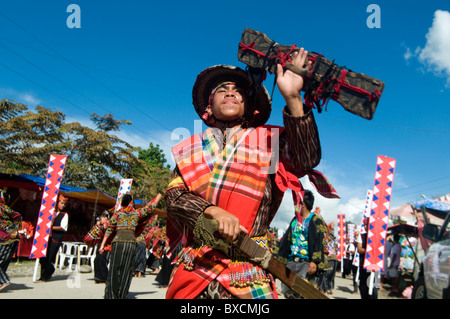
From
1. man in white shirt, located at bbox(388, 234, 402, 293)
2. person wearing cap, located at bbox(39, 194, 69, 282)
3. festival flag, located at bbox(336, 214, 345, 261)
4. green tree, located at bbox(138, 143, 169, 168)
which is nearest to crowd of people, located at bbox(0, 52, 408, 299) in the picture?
person wearing cap, located at bbox(39, 194, 69, 282)

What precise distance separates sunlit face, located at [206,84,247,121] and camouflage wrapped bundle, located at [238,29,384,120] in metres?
0.31

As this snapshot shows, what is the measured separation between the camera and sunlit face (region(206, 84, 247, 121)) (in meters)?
2.01

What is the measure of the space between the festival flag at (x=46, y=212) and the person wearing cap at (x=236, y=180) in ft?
24.8

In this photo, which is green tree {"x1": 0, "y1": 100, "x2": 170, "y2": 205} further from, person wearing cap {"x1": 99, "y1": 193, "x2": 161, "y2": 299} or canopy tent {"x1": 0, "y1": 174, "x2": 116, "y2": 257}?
person wearing cap {"x1": 99, "y1": 193, "x2": 161, "y2": 299}

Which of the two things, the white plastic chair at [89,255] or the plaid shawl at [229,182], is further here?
the white plastic chair at [89,255]

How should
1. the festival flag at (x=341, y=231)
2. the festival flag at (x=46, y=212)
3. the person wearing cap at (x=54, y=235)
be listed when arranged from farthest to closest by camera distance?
1. the festival flag at (x=341, y=231)
2. the person wearing cap at (x=54, y=235)
3. the festival flag at (x=46, y=212)

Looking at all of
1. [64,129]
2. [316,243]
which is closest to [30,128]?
[64,129]

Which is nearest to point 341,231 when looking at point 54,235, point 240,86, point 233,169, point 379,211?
point 379,211

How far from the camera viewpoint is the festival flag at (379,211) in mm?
7169

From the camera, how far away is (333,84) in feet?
5.32

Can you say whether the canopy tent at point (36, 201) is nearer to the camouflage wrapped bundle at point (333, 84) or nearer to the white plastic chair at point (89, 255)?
the white plastic chair at point (89, 255)

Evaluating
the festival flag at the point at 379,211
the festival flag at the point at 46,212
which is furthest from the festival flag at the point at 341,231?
the festival flag at the point at 46,212

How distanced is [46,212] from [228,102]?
7.93 meters
